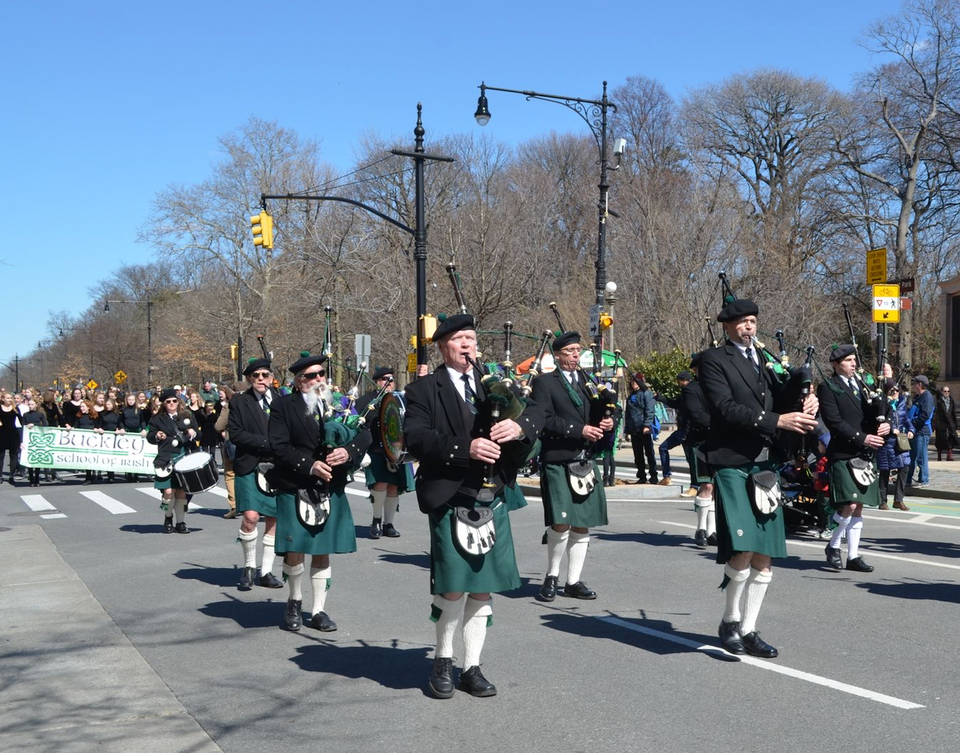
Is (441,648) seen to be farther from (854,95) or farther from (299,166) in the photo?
(299,166)

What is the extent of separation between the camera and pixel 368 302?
43.6 meters

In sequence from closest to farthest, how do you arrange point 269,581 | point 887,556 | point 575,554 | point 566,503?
point 566,503 → point 575,554 → point 269,581 → point 887,556

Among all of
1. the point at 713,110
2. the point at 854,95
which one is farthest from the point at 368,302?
the point at 854,95

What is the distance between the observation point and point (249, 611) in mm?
8516

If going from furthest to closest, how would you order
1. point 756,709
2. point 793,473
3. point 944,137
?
point 944,137
point 793,473
point 756,709

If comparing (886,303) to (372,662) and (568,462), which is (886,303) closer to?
(568,462)

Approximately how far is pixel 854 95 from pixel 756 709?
40272 millimetres

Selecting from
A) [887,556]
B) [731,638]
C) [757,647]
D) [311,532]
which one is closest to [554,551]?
[311,532]

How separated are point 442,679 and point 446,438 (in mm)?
1290

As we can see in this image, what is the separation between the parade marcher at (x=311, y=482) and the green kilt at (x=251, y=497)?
172cm

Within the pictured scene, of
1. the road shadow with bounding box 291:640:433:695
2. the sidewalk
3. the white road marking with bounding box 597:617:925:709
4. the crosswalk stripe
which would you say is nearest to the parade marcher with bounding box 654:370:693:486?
the white road marking with bounding box 597:617:925:709

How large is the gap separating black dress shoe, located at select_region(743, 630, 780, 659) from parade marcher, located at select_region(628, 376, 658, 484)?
40.9 ft

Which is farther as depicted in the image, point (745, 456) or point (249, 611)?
point (249, 611)

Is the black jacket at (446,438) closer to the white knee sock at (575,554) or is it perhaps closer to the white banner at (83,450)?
the white knee sock at (575,554)
